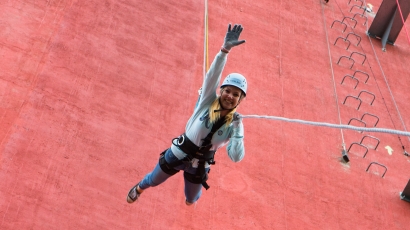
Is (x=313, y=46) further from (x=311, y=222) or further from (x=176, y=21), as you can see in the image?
(x=311, y=222)

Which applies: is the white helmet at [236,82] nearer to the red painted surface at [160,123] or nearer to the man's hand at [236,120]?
the man's hand at [236,120]

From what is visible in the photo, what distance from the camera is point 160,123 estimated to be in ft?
30.3

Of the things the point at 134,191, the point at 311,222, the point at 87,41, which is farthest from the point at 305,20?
the point at 134,191

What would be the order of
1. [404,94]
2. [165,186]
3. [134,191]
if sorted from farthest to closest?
[404,94], [165,186], [134,191]

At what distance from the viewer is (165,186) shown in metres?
8.19

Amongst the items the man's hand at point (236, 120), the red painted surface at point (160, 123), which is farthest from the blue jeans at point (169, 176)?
the red painted surface at point (160, 123)

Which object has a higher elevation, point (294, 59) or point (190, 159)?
point (190, 159)

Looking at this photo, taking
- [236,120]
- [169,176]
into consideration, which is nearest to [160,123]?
[169,176]

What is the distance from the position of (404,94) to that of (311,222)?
18.8 feet

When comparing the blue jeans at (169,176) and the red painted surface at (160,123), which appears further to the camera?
the red painted surface at (160,123)

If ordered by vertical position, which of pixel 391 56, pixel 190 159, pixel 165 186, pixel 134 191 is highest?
pixel 190 159

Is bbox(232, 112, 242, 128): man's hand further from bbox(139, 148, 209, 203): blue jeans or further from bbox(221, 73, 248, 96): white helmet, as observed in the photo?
bbox(139, 148, 209, 203): blue jeans

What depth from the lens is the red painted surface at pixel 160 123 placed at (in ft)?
25.2

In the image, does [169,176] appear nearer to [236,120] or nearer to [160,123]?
[236,120]
